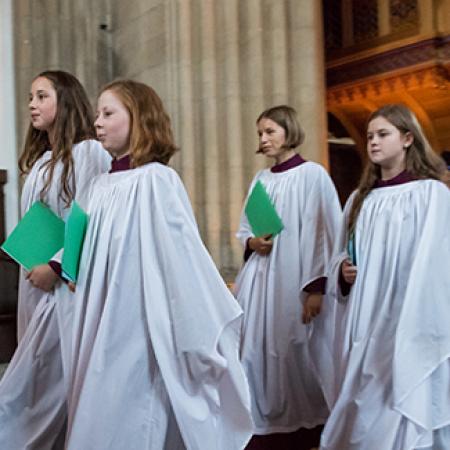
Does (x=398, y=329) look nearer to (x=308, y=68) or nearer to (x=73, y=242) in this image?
(x=73, y=242)

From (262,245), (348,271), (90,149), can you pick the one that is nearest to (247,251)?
(262,245)

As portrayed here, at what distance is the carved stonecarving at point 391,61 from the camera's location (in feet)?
30.2

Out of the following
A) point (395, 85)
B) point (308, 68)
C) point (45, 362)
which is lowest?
point (45, 362)

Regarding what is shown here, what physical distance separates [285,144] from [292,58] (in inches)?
75.8

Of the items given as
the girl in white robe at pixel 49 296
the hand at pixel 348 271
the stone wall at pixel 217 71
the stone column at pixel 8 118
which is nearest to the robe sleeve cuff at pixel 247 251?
the hand at pixel 348 271

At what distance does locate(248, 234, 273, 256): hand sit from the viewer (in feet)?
12.7

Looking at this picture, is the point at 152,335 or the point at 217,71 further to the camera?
the point at 217,71

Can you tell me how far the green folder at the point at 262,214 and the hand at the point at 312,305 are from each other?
0.39 m

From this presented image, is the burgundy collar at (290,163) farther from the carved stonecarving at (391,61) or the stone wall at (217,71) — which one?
the carved stonecarving at (391,61)

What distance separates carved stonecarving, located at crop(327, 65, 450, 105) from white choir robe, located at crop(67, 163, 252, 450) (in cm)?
772

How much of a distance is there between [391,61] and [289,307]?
679 cm

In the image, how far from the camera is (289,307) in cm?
384

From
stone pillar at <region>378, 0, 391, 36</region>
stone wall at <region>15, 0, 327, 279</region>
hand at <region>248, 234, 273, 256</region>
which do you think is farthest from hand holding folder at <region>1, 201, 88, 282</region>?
stone pillar at <region>378, 0, 391, 36</region>

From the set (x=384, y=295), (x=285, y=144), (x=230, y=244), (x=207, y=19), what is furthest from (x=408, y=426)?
(x=207, y=19)
